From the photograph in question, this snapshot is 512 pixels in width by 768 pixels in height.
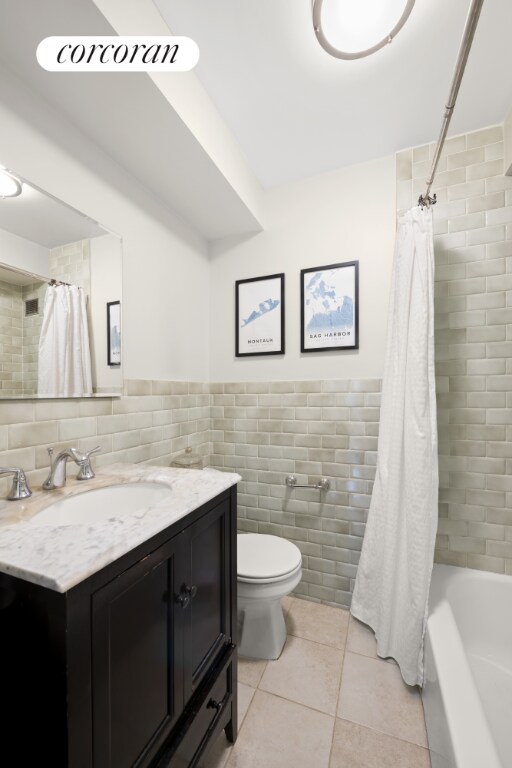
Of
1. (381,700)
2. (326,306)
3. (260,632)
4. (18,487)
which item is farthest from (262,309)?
(381,700)

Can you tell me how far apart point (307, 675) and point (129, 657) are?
3.72 ft

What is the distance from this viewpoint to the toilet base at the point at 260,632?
1550 millimetres

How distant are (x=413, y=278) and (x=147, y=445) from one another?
61.0 inches

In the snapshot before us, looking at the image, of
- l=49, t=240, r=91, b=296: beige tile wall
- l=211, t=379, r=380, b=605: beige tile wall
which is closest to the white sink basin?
l=49, t=240, r=91, b=296: beige tile wall

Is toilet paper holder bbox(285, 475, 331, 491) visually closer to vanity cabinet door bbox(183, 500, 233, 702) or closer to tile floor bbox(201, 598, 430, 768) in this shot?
tile floor bbox(201, 598, 430, 768)

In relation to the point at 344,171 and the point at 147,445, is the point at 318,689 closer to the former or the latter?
the point at 147,445

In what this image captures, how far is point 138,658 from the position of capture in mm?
753

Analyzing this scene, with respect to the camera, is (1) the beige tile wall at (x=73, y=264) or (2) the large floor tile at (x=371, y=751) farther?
(1) the beige tile wall at (x=73, y=264)

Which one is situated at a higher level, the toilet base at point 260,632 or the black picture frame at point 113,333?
the black picture frame at point 113,333

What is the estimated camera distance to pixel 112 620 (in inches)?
26.9

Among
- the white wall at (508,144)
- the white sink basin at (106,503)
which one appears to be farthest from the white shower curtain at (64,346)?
the white wall at (508,144)

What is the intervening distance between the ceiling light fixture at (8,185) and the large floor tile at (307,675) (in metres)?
2.15

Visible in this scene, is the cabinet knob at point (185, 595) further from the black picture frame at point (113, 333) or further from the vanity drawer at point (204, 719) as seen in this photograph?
the black picture frame at point (113, 333)

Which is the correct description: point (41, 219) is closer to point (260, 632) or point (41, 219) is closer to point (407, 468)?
point (407, 468)
